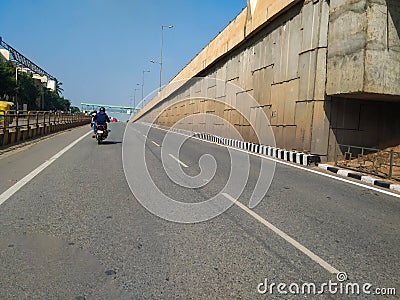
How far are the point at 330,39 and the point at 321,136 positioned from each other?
3.50 meters

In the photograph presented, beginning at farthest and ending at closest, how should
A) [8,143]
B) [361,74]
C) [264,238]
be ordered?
[8,143] → [361,74] → [264,238]

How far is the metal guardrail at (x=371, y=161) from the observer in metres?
10.2

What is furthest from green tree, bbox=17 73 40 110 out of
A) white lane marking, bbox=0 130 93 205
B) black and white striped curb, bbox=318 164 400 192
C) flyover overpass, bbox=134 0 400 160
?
black and white striped curb, bbox=318 164 400 192

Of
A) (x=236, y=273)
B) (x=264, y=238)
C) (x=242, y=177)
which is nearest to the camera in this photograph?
(x=236, y=273)

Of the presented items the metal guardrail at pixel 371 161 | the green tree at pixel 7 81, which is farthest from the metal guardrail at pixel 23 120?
the green tree at pixel 7 81

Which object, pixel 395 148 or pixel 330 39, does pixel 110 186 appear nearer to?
pixel 330 39

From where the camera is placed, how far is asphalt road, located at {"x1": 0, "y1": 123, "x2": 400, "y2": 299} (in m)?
3.18

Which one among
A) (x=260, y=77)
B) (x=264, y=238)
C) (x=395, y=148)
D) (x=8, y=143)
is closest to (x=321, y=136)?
(x=395, y=148)

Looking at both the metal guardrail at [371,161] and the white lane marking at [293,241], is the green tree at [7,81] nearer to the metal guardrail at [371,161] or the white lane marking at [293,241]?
the metal guardrail at [371,161]

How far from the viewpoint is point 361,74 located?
10664mm

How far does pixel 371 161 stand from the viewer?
11414mm
